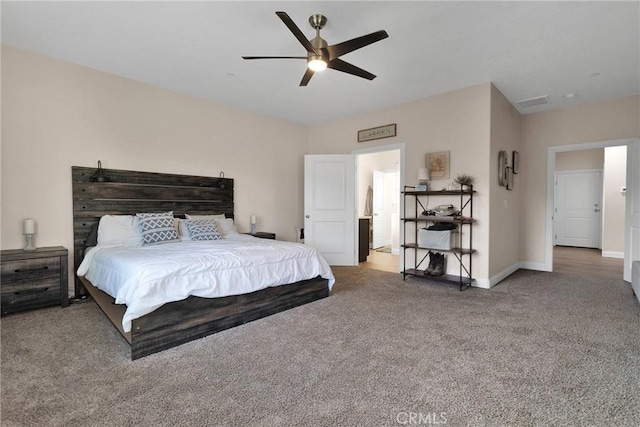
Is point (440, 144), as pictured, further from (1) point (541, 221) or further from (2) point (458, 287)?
(1) point (541, 221)

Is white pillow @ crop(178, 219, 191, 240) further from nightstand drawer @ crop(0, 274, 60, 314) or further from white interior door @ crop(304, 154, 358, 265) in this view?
white interior door @ crop(304, 154, 358, 265)

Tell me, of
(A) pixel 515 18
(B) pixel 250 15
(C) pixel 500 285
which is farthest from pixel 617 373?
(B) pixel 250 15

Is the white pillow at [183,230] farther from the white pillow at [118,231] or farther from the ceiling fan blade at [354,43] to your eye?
the ceiling fan blade at [354,43]

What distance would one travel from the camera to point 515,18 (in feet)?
8.81

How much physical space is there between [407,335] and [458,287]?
1.93m

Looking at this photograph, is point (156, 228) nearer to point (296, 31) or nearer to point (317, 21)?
point (296, 31)

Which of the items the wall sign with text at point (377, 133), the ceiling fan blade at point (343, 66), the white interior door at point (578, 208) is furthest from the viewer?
the white interior door at point (578, 208)

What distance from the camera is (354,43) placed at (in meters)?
2.39

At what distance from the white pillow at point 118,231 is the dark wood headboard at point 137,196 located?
0.18 meters

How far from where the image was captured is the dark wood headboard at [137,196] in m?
3.64

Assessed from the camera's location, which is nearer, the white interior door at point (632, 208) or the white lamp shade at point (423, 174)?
the white interior door at point (632, 208)

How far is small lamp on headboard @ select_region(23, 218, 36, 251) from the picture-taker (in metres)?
3.21

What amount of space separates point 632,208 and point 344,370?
5.18 meters

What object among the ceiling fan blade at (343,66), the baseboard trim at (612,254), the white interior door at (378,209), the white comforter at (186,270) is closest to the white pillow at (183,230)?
the white comforter at (186,270)
